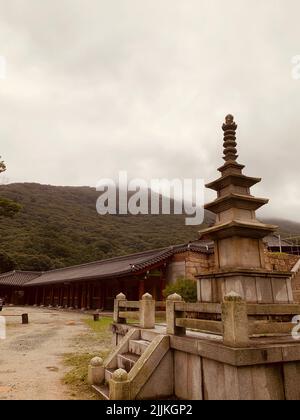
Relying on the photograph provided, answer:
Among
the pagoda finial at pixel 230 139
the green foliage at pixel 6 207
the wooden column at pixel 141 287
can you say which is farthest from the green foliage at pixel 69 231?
the pagoda finial at pixel 230 139

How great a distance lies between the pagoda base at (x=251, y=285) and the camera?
757 cm

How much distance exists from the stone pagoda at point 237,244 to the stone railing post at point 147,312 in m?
1.41

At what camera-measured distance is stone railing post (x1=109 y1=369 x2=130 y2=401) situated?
599 centimetres

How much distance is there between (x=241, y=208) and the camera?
8.72m

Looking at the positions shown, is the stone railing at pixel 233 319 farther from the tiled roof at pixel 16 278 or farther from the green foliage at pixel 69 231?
the green foliage at pixel 69 231

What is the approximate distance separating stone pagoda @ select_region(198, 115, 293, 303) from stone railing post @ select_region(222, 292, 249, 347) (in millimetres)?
2437

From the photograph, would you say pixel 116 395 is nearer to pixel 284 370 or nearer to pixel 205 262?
pixel 284 370

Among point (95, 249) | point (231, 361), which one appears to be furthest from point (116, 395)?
point (95, 249)

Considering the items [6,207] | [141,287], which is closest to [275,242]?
[141,287]

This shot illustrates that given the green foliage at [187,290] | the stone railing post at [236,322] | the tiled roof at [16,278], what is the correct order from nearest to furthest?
the stone railing post at [236,322]
the green foliage at [187,290]
the tiled roof at [16,278]

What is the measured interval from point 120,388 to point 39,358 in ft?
19.2

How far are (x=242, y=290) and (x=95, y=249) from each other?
2700 inches
